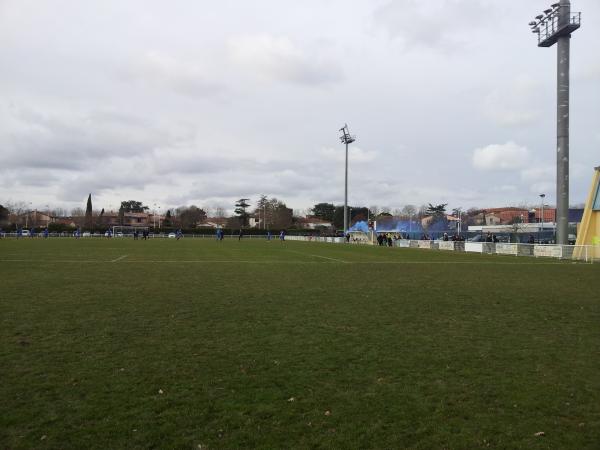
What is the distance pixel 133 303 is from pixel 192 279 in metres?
5.69

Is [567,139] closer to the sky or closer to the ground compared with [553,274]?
closer to the sky

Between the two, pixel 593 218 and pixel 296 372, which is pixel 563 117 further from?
pixel 296 372

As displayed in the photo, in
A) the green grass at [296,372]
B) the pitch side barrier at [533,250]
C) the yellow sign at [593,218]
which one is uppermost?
the yellow sign at [593,218]

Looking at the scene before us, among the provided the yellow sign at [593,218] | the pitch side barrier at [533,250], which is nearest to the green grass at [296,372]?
the pitch side barrier at [533,250]

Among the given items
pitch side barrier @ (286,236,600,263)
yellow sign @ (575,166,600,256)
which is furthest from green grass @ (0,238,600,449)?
yellow sign @ (575,166,600,256)

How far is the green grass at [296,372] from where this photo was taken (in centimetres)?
445

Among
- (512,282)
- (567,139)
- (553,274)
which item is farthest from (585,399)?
(567,139)

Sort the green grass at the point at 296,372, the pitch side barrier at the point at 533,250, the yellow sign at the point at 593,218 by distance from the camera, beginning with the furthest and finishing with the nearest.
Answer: the yellow sign at the point at 593,218 < the pitch side barrier at the point at 533,250 < the green grass at the point at 296,372

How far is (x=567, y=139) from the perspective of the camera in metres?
33.8

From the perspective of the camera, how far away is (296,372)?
6250 millimetres

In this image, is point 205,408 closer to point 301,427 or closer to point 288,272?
point 301,427

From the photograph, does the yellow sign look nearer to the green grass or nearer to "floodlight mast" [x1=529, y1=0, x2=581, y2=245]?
"floodlight mast" [x1=529, y1=0, x2=581, y2=245]

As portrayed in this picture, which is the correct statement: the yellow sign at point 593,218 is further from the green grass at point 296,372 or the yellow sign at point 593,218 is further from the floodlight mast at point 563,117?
the green grass at point 296,372

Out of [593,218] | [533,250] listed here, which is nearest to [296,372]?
[593,218]
